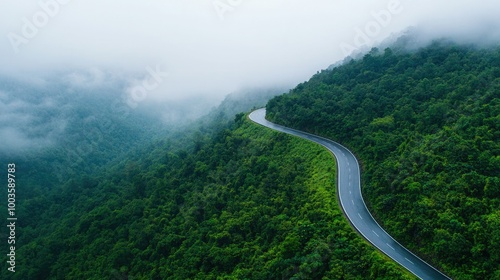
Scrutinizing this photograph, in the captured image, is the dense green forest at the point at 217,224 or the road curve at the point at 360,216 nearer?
the road curve at the point at 360,216

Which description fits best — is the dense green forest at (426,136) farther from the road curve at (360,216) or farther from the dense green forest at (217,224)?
the dense green forest at (217,224)

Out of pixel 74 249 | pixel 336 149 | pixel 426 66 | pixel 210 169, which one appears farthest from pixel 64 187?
pixel 426 66

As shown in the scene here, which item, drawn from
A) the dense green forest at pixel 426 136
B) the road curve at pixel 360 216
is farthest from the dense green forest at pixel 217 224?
the dense green forest at pixel 426 136

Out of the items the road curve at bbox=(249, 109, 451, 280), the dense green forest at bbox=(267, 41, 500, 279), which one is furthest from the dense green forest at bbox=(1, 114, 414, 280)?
the dense green forest at bbox=(267, 41, 500, 279)

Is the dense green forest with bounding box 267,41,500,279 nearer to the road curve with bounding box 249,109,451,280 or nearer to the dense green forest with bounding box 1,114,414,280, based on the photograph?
the road curve with bounding box 249,109,451,280

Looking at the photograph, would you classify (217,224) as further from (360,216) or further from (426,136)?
(426,136)

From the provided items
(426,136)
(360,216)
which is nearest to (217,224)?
(360,216)

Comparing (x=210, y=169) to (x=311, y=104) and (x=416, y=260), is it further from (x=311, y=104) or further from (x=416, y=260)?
(x=416, y=260)
